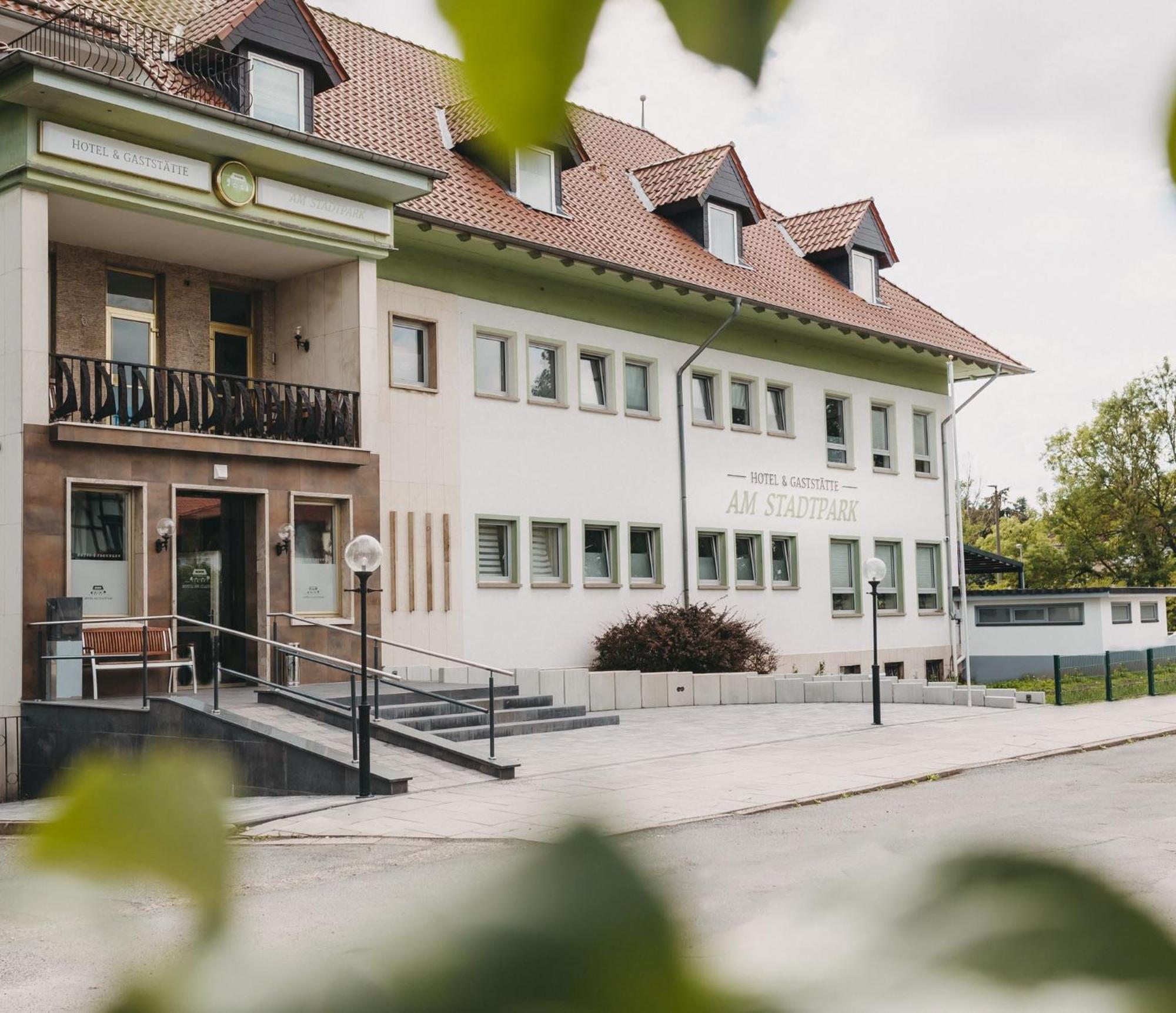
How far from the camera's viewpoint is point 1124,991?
0.83ft

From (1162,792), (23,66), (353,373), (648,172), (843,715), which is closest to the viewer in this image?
(23,66)

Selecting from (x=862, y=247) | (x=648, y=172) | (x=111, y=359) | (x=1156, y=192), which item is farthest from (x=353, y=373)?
(x=1156, y=192)

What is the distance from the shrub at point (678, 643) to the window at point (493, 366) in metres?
4.06

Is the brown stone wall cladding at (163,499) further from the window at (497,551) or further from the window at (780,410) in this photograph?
the window at (780,410)

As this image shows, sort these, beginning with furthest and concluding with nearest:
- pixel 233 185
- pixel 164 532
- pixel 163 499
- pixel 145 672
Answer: pixel 233 185, pixel 163 499, pixel 164 532, pixel 145 672

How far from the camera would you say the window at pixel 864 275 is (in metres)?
26.9

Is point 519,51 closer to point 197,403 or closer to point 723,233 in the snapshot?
point 197,403

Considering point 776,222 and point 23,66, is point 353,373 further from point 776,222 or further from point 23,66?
point 776,222

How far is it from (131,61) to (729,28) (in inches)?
596

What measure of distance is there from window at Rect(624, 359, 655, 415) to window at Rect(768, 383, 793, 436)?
2.97 meters

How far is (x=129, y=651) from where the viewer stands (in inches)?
590

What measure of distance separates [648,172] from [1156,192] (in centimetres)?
2546

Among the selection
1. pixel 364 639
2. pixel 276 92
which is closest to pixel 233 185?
pixel 276 92

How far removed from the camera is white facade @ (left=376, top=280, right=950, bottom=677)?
1900 cm
